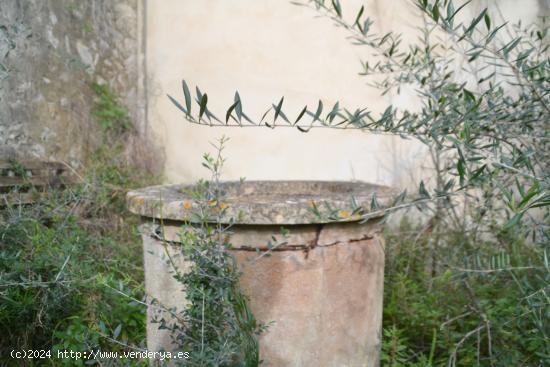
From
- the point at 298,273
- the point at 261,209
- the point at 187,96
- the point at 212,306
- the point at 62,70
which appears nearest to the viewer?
the point at 187,96

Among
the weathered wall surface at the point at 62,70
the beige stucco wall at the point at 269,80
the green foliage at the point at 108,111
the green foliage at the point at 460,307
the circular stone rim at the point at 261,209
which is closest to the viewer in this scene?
the circular stone rim at the point at 261,209

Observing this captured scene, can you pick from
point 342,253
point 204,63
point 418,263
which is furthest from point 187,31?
point 342,253

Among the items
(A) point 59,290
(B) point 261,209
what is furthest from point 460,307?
(A) point 59,290

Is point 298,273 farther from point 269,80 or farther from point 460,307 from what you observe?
point 269,80

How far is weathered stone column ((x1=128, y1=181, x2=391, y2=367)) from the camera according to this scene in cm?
177

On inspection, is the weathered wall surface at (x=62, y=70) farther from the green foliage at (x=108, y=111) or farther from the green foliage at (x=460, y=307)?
the green foliage at (x=460, y=307)

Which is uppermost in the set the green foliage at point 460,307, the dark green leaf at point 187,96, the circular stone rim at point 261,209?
the dark green leaf at point 187,96

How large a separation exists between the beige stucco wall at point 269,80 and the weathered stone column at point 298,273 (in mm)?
2285

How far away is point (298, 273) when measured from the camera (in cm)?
184

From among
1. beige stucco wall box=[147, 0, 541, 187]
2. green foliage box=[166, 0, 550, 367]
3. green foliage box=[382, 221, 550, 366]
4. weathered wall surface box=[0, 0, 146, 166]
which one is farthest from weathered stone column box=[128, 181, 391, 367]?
beige stucco wall box=[147, 0, 541, 187]

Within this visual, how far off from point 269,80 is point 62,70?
179 cm

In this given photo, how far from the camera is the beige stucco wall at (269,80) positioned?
4191 millimetres

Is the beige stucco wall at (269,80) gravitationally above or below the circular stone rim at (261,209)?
above

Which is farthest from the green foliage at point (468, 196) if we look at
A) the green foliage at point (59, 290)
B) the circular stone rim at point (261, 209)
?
the green foliage at point (59, 290)
